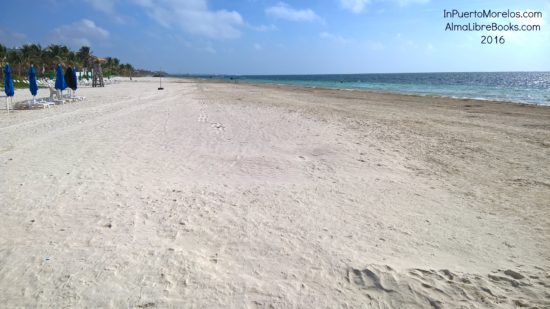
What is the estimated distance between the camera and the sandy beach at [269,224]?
283 centimetres

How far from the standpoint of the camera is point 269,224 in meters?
4.05

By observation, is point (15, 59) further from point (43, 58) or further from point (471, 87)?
point (471, 87)

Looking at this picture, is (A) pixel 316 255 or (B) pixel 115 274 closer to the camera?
(B) pixel 115 274

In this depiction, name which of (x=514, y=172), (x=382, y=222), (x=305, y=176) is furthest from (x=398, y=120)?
(x=382, y=222)

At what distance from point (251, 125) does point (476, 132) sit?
7.21 m

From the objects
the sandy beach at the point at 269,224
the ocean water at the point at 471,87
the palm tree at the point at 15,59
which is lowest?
the sandy beach at the point at 269,224

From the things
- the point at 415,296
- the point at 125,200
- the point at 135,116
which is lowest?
the point at 415,296

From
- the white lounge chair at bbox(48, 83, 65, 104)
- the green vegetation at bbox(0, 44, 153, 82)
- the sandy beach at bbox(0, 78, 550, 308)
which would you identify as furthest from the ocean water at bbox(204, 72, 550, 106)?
the green vegetation at bbox(0, 44, 153, 82)

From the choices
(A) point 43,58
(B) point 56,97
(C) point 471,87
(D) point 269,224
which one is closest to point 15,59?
(A) point 43,58

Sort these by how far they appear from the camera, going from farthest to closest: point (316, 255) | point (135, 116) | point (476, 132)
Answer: point (135, 116) → point (476, 132) → point (316, 255)

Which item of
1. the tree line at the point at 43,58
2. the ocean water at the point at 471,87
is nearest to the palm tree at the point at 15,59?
the tree line at the point at 43,58

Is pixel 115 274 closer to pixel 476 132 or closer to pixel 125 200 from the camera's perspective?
pixel 125 200

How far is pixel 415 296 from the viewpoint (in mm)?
2803

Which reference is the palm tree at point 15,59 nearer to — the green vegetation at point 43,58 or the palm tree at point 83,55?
the green vegetation at point 43,58
